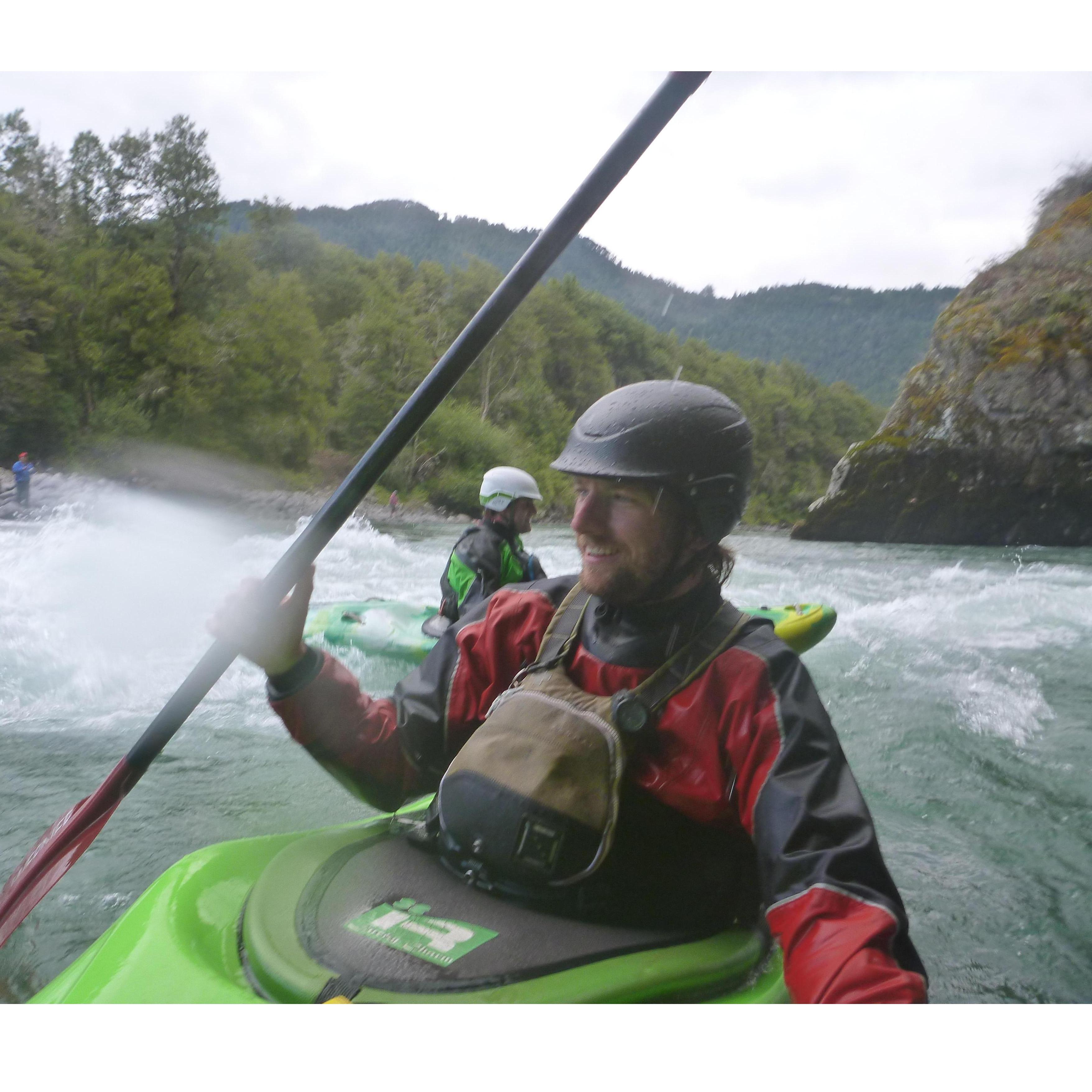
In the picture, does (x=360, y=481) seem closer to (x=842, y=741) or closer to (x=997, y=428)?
(x=842, y=741)

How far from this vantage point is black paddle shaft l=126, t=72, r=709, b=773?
118 centimetres

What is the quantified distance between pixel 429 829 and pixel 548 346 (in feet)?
37.5

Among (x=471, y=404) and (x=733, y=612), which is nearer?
(x=733, y=612)

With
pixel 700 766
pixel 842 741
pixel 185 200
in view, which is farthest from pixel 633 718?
pixel 185 200

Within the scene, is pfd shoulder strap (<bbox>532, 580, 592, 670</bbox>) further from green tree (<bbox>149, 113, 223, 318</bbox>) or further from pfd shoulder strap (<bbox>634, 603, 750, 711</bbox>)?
green tree (<bbox>149, 113, 223, 318</bbox>)

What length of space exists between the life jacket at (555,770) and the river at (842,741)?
126cm

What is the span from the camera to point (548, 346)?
12406 mm

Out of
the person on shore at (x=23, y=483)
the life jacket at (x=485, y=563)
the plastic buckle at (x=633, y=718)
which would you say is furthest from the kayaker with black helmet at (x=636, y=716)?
the person on shore at (x=23, y=483)

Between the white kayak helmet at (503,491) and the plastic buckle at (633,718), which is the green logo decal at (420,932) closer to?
the plastic buckle at (633,718)

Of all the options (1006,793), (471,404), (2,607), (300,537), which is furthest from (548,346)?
(300,537)

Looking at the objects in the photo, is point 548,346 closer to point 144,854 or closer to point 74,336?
point 144,854

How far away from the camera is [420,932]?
1312 mm

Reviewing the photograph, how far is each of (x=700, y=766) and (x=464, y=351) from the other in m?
0.74

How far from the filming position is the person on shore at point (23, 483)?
16172 mm
